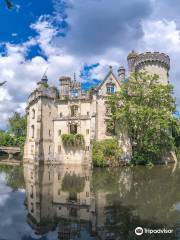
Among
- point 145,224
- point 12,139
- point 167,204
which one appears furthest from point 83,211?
point 12,139

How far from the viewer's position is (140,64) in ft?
164

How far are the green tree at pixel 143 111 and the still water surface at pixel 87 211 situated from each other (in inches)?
675

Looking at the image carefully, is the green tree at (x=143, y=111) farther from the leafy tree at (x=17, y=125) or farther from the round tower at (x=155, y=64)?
the leafy tree at (x=17, y=125)

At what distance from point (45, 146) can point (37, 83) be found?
13.5 metres

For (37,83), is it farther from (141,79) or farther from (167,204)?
(167,204)

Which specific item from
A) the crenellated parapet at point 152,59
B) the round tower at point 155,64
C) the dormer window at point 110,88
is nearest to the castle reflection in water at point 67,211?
the dormer window at point 110,88

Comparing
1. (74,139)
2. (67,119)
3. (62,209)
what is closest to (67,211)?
(62,209)

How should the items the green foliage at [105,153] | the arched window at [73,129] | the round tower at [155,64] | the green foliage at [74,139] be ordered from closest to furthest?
the green foliage at [105,153] → the green foliage at [74,139] → the arched window at [73,129] → the round tower at [155,64]

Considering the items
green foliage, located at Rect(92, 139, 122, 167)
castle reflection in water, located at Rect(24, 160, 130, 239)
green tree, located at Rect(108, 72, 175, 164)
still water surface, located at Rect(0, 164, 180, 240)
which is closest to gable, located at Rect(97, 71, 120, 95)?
green tree, located at Rect(108, 72, 175, 164)

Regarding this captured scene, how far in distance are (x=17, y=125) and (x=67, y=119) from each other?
104 feet

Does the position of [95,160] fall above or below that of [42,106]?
below

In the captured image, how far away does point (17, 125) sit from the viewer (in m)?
72.3

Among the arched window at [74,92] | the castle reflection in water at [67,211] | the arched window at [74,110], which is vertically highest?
the arched window at [74,92]

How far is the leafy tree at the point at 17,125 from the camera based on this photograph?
2854 inches
